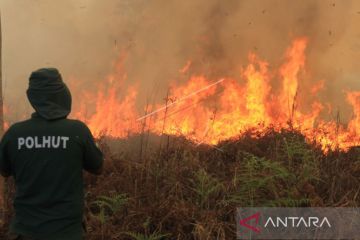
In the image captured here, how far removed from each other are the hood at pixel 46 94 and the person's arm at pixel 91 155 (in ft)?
0.76

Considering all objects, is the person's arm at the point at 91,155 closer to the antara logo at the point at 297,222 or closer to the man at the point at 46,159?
the man at the point at 46,159

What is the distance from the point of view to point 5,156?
9.62 ft

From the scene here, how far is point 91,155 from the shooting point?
2984mm

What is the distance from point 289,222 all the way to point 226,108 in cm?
419

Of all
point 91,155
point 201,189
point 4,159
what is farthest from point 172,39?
point 4,159

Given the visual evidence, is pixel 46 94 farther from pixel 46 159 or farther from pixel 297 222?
pixel 297 222

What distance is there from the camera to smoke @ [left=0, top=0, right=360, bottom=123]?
9.29 metres

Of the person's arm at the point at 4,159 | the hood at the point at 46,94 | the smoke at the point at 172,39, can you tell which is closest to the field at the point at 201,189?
the person's arm at the point at 4,159

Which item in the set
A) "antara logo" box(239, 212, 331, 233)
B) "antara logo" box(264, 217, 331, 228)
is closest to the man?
"antara logo" box(239, 212, 331, 233)

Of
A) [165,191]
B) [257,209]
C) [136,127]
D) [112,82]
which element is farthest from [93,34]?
[257,209]

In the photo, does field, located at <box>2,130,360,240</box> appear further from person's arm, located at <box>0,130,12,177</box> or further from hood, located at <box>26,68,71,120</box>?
hood, located at <box>26,68,71,120</box>

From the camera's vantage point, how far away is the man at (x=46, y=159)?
9.32 ft

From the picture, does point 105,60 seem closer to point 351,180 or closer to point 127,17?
point 127,17

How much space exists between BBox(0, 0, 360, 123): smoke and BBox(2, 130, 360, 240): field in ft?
10.7
